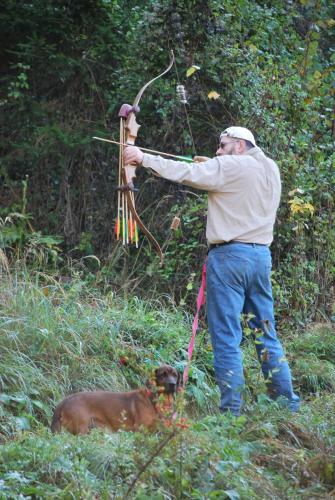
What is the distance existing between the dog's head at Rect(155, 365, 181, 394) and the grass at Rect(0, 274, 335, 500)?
215 mm

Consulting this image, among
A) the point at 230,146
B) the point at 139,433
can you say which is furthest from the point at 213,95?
the point at 139,433

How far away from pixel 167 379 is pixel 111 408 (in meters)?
0.40

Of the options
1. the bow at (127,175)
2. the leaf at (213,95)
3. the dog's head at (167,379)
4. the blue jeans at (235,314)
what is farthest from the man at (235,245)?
the leaf at (213,95)

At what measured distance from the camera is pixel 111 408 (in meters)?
6.53

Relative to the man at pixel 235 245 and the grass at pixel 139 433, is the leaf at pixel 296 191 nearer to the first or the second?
the grass at pixel 139 433

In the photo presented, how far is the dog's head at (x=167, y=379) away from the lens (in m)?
6.52

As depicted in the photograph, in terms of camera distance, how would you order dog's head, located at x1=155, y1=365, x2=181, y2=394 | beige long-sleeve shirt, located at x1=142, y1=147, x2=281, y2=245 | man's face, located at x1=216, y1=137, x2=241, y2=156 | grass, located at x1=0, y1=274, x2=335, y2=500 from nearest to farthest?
grass, located at x1=0, y1=274, x2=335, y2=500, dog's head, located at x1=155, y1=365, x2=181, y2=394, beige long-sleeve shirt, located at x1=142, y1=147, x2=281, y2=245, man's face, located at x1=216, y1=137, x2=241, y2=156

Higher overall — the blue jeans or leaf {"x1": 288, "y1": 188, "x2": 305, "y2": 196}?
leaf {"x1": 288, "y1": 188, "x2": 305, "y2": 196}

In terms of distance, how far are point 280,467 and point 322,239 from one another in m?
5.55

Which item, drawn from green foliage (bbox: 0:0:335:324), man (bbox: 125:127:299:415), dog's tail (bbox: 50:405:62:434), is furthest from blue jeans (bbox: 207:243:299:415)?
green foliage (bbox: 0:0:335:324)

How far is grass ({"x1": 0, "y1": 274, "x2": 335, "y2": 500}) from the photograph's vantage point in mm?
4961

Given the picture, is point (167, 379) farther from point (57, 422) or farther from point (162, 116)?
point (162, 116)

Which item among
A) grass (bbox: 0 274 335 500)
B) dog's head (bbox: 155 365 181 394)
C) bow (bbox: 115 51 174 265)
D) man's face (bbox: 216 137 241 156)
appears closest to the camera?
grass (bbox: 0 274 335 500)

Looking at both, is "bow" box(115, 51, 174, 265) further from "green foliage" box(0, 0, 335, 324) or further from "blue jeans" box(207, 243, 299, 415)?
"green foliage" box(0, 0, 335, 324)
